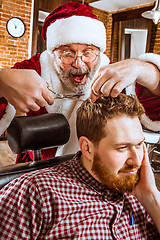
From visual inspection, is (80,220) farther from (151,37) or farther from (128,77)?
(151,37)

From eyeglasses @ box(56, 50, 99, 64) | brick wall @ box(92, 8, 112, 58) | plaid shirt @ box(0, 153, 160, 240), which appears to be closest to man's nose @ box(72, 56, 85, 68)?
eyeglasses @ box(56, 50, 99, 64)

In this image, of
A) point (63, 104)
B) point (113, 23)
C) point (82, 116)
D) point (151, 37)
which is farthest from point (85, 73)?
point (113, 23)

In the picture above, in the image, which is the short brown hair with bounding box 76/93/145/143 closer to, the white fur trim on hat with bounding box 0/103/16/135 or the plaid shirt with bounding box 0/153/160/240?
the plaid shirt with bounding box 0/153/160/240

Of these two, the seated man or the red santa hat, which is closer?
the seated man

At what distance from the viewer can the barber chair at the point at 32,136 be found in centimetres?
115

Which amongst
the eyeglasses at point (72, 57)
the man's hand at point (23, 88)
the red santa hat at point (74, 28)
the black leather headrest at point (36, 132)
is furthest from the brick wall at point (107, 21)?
the man's hand at point (23, 88)

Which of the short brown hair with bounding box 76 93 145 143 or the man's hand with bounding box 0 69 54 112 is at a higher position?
the man's hand with bounding box 0 69 54 112

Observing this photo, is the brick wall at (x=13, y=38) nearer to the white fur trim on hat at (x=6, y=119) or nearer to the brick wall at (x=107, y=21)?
the brick wall at (x=107, y=21)

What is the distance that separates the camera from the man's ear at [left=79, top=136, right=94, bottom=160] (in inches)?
44.4

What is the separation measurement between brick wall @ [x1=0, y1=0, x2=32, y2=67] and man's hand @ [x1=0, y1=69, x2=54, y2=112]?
16.5 feet

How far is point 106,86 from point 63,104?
0.93 m

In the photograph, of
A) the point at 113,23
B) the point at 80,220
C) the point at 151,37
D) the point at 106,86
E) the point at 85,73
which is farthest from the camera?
the point at 113,23

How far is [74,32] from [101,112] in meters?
0.93

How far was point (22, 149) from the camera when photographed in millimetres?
1177
